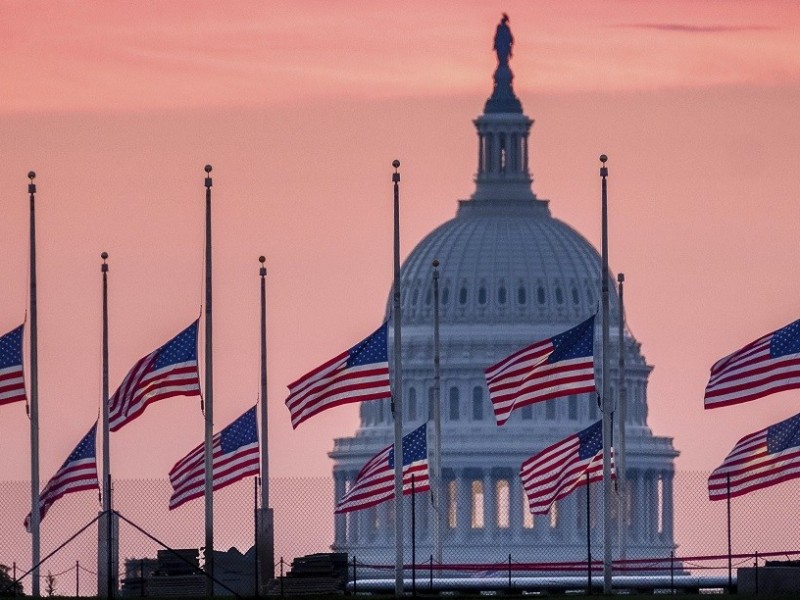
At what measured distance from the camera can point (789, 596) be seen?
110 m

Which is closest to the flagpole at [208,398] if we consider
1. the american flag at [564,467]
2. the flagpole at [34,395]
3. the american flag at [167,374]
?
the american flag at [167,374]

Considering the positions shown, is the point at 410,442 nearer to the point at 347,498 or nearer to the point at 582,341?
the point at 347,498

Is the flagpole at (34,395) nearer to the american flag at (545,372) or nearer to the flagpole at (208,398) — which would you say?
the flagpole at (208,398)

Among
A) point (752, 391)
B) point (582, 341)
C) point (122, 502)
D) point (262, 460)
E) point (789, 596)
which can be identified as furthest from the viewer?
point (122, 502)

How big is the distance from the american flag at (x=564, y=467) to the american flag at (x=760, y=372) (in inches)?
579

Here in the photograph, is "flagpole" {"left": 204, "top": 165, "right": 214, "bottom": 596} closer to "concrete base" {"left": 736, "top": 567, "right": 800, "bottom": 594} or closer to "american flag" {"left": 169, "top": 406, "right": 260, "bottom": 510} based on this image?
"american flag" {"left": 169, "top": 406, "right": 260, "bottom": 510}

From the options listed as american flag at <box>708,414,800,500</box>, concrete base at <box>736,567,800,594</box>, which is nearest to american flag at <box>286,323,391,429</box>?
american flag at <box>708,414,800,500</box>

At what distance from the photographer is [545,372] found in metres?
126

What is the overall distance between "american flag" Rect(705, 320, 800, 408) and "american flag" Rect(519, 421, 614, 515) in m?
14.7

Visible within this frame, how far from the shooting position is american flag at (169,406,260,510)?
132 m

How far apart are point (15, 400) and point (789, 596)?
917 inches

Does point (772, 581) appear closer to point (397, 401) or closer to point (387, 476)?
point (397, 401)

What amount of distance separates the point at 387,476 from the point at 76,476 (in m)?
10.9

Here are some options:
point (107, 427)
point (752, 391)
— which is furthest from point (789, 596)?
point (107, 427)
